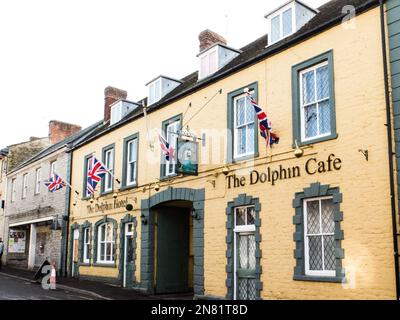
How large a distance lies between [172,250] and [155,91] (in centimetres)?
681

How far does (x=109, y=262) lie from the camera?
68.1 feet

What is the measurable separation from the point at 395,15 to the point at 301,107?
10.6ft

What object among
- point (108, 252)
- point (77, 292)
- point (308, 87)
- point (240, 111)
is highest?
point (308, 87)

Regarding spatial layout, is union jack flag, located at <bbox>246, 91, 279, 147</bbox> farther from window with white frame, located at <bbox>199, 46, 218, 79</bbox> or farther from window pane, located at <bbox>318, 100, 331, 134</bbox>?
window with white frame, located at <bbox>199, 46, 218, 79</bbox>

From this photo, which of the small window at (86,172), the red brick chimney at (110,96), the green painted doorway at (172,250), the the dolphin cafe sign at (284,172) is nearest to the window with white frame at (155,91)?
the green painted doorway at (172,250)

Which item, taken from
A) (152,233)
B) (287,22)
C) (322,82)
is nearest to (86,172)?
(152,233)

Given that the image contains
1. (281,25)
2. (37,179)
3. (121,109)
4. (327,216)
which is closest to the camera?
(327,216)

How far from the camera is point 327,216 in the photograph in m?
11.7

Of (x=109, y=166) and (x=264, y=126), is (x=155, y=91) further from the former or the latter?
(x=264, y=126)

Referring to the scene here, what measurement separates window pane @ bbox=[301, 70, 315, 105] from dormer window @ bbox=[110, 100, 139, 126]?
11.8 metres

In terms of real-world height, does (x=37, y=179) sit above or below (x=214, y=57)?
below

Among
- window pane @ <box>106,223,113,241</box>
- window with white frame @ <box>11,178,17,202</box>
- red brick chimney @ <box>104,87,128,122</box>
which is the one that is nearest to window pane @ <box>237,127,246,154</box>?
window pane @ <box>106,223,113,241</box>

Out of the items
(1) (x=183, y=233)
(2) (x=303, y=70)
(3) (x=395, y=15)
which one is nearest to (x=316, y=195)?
(2) (x=303, y=70)

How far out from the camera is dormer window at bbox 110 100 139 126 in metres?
22.8
